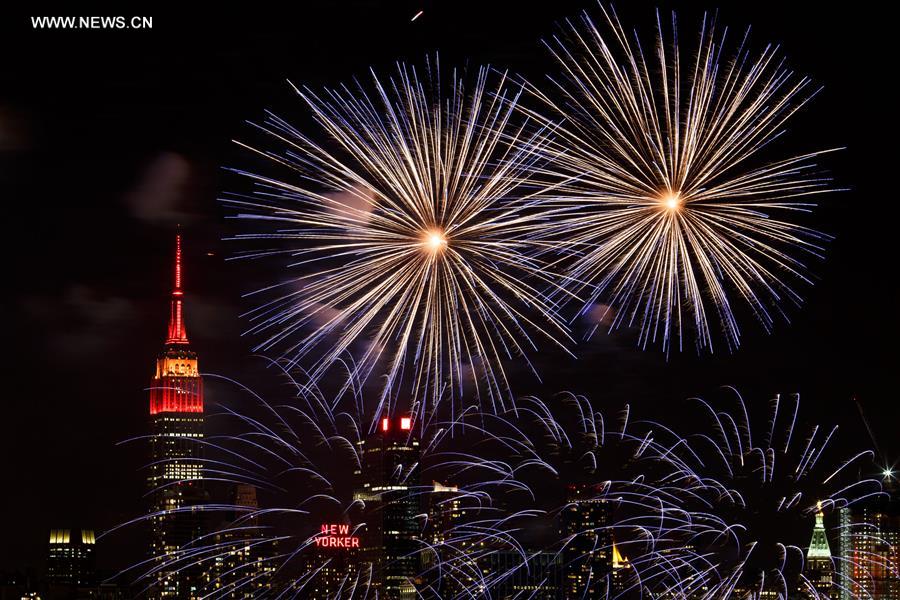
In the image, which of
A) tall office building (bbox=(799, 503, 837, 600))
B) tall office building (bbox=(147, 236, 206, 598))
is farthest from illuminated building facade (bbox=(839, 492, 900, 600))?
tall office building (bbox=(147, 236, 206, 598))

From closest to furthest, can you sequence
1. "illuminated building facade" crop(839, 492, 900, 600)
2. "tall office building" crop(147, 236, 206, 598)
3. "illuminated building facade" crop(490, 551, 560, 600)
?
"illuminated building facade" crop(490, 551, 560, 600), "illuminated building facade" crop(839, 492, 900, 600), "tall office building" crop(147, 236, 206, 598)

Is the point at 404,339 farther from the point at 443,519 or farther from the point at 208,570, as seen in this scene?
the point at 208,570

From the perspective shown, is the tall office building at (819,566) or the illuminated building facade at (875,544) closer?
the tall office building at (819,566)

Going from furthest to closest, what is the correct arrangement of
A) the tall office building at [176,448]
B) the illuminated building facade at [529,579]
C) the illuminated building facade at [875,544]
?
the tall office building at [176,448] < the illuminated building facade at [875,544] < the illuminated building facade at [529,579]

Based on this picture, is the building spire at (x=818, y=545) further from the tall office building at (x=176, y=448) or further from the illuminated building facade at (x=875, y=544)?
the tall office building at (x=176, y=448)

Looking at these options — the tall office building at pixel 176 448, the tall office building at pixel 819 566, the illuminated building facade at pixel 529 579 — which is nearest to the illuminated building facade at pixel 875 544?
the tall office building at pixel 819 566

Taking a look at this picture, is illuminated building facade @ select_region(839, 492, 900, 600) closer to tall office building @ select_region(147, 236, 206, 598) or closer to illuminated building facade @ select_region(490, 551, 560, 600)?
illuminated building facade @ select_region(490, 551, 560, 600)

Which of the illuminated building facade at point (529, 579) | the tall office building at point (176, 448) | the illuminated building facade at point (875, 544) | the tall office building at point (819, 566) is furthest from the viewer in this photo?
the tall office building at point (176, 448)
